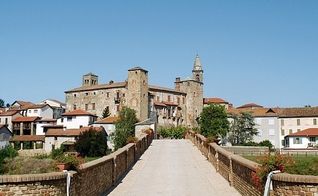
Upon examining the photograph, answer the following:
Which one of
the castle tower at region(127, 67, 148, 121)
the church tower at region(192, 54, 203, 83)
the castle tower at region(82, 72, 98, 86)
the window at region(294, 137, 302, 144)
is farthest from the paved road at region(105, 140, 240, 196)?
the castle tower at region(82, 72, 98, 86)

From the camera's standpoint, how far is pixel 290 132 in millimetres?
75312

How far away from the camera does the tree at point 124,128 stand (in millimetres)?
66912

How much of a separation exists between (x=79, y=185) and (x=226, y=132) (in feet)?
215

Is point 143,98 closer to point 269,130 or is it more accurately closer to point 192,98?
point 192,98

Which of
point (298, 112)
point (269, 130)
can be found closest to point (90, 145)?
point (269, 130)

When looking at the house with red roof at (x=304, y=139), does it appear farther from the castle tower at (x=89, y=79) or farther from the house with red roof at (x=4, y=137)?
the castle tower at (x=89, y=79)

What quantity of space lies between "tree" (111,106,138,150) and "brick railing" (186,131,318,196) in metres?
47.3

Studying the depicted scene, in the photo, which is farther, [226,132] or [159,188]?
[226,132]

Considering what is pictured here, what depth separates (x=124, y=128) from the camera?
70.2m

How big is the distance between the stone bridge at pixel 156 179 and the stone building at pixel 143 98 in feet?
205

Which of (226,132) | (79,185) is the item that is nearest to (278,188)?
(79,185)

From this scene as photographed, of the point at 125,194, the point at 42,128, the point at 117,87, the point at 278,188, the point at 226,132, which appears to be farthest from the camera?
the point at 117,87

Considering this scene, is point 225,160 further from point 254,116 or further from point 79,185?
point 254,116

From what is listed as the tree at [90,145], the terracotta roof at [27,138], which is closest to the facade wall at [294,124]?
the tree at [90,145]
